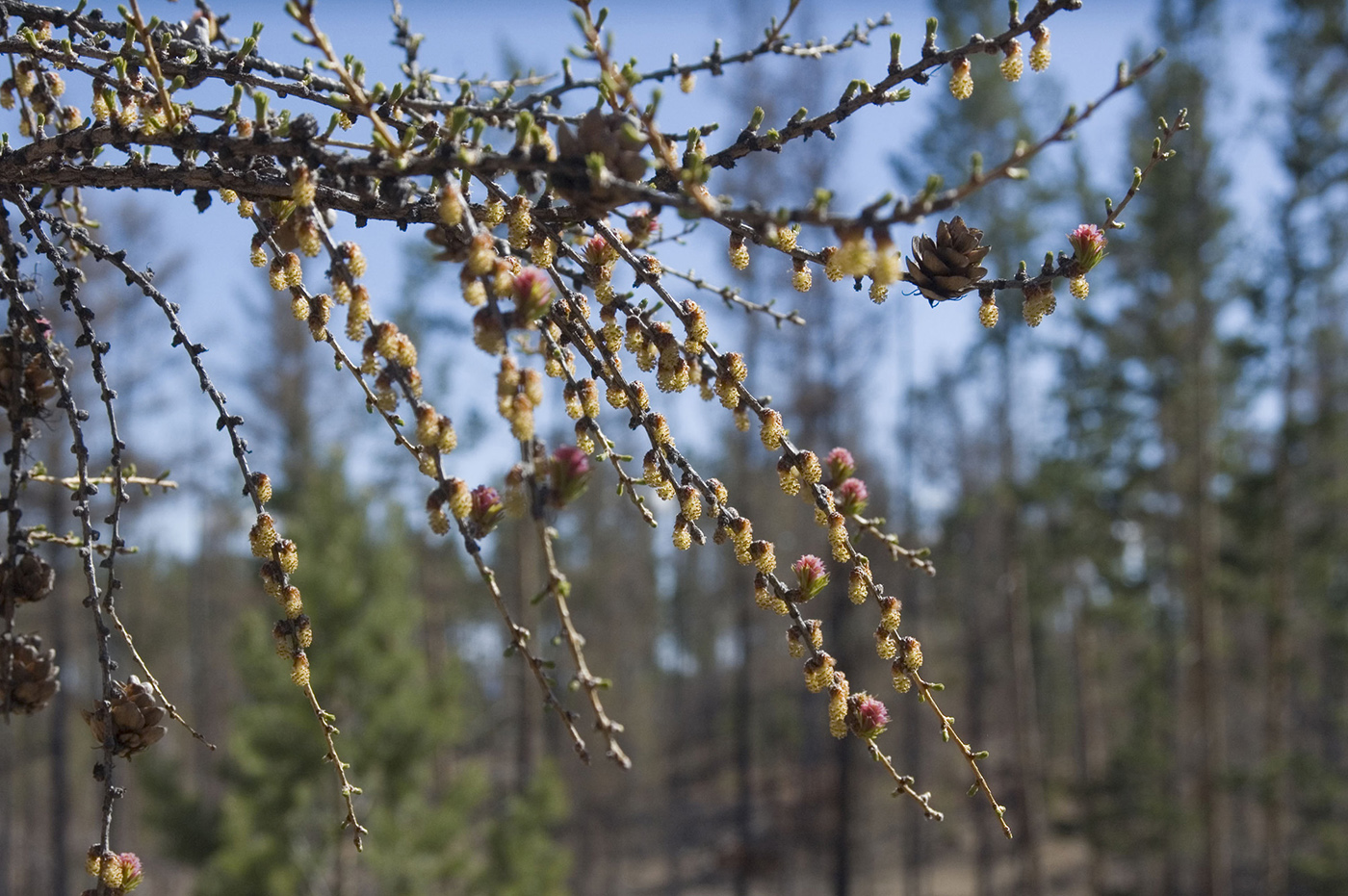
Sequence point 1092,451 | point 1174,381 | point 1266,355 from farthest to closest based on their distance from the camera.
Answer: point 1092,451
point 1174,381
point 1266,355

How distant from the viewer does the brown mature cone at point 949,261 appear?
145cm

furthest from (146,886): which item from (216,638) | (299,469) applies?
(299,469)

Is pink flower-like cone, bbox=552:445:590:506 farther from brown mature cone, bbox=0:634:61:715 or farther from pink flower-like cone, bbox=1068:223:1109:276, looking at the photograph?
brown mature cone, bbox=0:634:61:715

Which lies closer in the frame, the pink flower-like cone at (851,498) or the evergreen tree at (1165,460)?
the pink flower-like cone at (851,498)

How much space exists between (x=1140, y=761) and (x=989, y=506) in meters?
6.88

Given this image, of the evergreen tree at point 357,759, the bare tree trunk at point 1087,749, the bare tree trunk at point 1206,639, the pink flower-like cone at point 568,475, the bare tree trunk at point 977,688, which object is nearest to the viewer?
the pink flower-like cone at point 568,475

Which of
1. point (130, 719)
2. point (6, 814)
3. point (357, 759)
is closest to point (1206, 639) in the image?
point (357, 759)

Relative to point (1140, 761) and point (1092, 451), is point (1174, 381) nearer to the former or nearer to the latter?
point (1092, 451)

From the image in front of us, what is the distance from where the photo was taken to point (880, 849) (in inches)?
1203

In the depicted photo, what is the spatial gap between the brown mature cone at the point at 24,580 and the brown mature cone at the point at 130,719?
0.80ft

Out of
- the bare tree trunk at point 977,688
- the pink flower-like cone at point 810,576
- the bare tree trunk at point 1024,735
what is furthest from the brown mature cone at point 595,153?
the bare tree trunk at point 977,688

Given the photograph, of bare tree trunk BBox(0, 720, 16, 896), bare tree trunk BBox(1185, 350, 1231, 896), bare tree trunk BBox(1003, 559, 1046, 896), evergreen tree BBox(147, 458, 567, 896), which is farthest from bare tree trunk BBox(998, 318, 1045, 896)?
bare tree trunk BBox(0, 720, 16, 896)

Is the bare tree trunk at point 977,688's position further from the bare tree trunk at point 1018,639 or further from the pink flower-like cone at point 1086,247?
the pink flower-like cone at point 1086,247

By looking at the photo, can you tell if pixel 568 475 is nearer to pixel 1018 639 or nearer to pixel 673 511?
pixel 673 511
